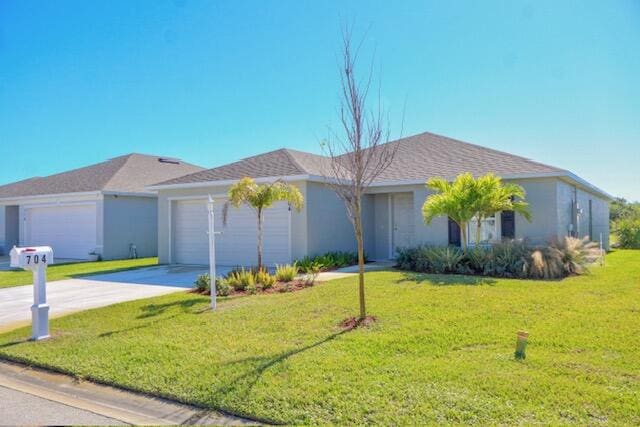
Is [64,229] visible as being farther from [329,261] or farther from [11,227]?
[329,261]

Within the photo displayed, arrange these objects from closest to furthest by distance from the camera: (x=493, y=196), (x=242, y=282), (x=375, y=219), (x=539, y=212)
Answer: (x=242, y=282), (x=493, y=196), (x=539, y=212), (x=375, y=219)

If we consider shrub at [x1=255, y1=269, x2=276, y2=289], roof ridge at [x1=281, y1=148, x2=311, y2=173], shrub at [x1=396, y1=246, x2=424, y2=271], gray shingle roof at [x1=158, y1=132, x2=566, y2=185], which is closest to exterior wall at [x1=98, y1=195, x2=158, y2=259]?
gray shingle roof at [x1=158, y1=132, x2=566, y2=185]

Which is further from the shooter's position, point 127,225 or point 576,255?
point 127,225

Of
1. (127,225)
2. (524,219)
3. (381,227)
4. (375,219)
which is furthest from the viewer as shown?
(127,225)

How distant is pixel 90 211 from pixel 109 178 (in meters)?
1.87

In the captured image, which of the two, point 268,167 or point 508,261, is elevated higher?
point 268,167

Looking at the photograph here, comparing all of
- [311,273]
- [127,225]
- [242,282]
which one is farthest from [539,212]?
[127,225]

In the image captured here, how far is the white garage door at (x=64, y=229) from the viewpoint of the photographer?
2052cm

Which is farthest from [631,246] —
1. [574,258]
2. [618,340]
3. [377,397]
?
[377,397]

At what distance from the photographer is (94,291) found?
35.8 feet

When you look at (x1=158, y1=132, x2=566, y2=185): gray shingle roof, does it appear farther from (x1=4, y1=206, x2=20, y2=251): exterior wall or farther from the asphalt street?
(x1=4, y1=206, x2=20, y2=251): exterior wall

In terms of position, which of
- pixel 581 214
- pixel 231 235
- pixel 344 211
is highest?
pixel 344 211

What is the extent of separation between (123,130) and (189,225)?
25.0 ft

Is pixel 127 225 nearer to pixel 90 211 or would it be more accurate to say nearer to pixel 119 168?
pixel 90 211
